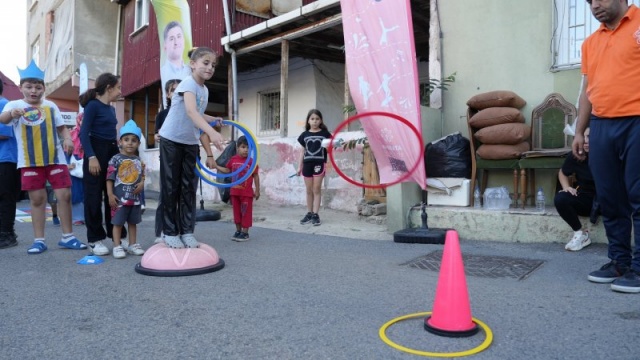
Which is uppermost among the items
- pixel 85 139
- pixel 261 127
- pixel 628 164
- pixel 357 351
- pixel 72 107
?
pixel 72 107

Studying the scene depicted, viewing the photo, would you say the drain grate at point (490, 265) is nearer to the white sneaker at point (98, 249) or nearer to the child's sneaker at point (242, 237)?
the child's sneaker at point (242, 237)

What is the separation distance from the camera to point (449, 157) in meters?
5.88

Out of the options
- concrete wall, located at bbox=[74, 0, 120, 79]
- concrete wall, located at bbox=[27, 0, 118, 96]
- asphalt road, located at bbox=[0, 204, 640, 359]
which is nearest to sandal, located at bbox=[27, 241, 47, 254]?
asphalt road, located at bbox=[0, 204, 640, 359]

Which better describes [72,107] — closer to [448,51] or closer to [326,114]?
[326,114]

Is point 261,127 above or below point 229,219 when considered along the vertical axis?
above

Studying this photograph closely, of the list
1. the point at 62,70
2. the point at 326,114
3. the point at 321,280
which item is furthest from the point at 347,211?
the point at 62,70

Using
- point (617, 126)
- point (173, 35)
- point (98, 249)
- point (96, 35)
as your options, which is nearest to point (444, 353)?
point (617, 126)

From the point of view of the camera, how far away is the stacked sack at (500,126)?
17.6 feet

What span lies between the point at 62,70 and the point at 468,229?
1959 centimetres

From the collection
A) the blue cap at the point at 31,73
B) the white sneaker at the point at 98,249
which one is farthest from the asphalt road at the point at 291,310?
the blue cap at the point at 31,73

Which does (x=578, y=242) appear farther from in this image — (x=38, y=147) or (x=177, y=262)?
(x=38, y=147)

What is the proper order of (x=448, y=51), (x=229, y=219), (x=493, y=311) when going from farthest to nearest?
1. (x=229, y=219)
2. (x=448, y=51)
3. (x=493, y=311)

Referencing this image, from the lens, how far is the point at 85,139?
441 cm

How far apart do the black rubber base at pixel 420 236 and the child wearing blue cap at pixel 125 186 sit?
2853 mm
